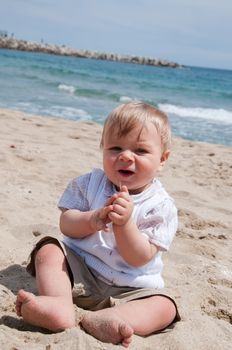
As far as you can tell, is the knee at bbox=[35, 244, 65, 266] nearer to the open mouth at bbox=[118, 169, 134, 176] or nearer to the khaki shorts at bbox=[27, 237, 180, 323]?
the khaki shorts at bbox=[27, 237, 180, 323]

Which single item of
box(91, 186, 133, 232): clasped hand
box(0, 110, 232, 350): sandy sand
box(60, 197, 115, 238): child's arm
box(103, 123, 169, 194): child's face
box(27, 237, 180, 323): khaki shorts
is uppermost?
box(103, 123, 169, 194): child's face

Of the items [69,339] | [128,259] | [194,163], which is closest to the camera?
[69,339]

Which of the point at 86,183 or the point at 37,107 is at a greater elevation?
the point at 86,183

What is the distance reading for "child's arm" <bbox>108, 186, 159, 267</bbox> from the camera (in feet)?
6.61

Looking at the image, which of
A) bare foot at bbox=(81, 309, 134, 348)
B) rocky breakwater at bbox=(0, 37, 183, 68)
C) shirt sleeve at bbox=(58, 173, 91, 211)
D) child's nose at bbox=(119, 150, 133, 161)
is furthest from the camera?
rocky breakwater at bbox=(0, 37, 183, 68)

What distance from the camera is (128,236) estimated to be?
2064mm

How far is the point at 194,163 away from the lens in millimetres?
5859

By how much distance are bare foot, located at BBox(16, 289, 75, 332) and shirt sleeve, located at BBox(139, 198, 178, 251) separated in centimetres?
46

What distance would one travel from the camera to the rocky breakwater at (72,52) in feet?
206

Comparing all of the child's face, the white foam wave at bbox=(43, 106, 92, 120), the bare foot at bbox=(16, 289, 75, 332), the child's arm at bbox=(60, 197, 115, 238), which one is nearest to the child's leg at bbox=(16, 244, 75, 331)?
the bare foot at bbox=(16, 289, 75, 332)

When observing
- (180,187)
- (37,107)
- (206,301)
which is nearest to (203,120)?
(37,107)

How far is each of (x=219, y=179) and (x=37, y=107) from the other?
6150 millimetres

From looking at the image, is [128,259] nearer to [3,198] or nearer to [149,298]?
[149,298]

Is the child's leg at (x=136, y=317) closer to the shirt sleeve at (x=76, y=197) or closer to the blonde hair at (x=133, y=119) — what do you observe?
the shirt sleeve at (x=76, y=197)
